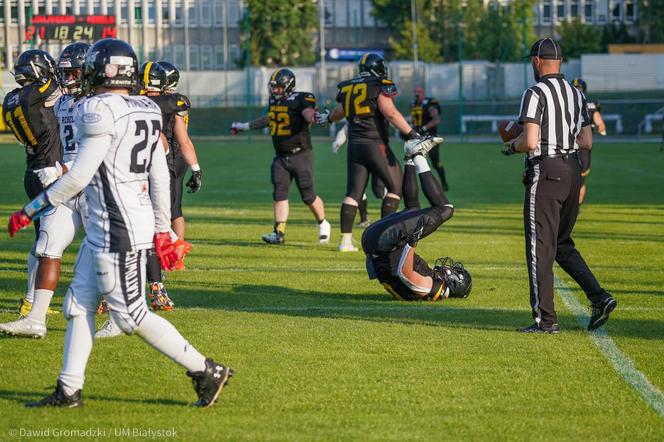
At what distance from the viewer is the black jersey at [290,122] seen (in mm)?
14000

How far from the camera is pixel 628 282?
422 inches

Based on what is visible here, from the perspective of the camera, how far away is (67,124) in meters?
8.50

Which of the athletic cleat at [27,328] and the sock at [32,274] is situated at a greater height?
the sock at [32,274]

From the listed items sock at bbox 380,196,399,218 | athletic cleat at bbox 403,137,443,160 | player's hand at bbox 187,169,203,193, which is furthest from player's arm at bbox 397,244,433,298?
sock at bbox 380,196,399,218

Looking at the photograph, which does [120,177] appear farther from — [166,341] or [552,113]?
[552,113]

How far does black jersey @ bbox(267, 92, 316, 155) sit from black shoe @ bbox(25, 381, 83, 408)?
8157 millimetres

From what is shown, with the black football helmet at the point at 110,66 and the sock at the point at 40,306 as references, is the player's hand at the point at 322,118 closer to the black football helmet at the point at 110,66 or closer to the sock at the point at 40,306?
the sock at the point at 40,306

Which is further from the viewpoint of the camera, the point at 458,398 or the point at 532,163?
the point at 532,163

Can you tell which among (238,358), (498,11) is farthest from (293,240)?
(498,11)

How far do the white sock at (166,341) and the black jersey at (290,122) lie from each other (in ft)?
26.6

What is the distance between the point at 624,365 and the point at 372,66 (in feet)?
19.9

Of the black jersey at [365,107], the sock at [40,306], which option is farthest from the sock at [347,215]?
the sock at [40,306]

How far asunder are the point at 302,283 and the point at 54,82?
305 centimetres

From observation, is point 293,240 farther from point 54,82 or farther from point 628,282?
point 54,82
